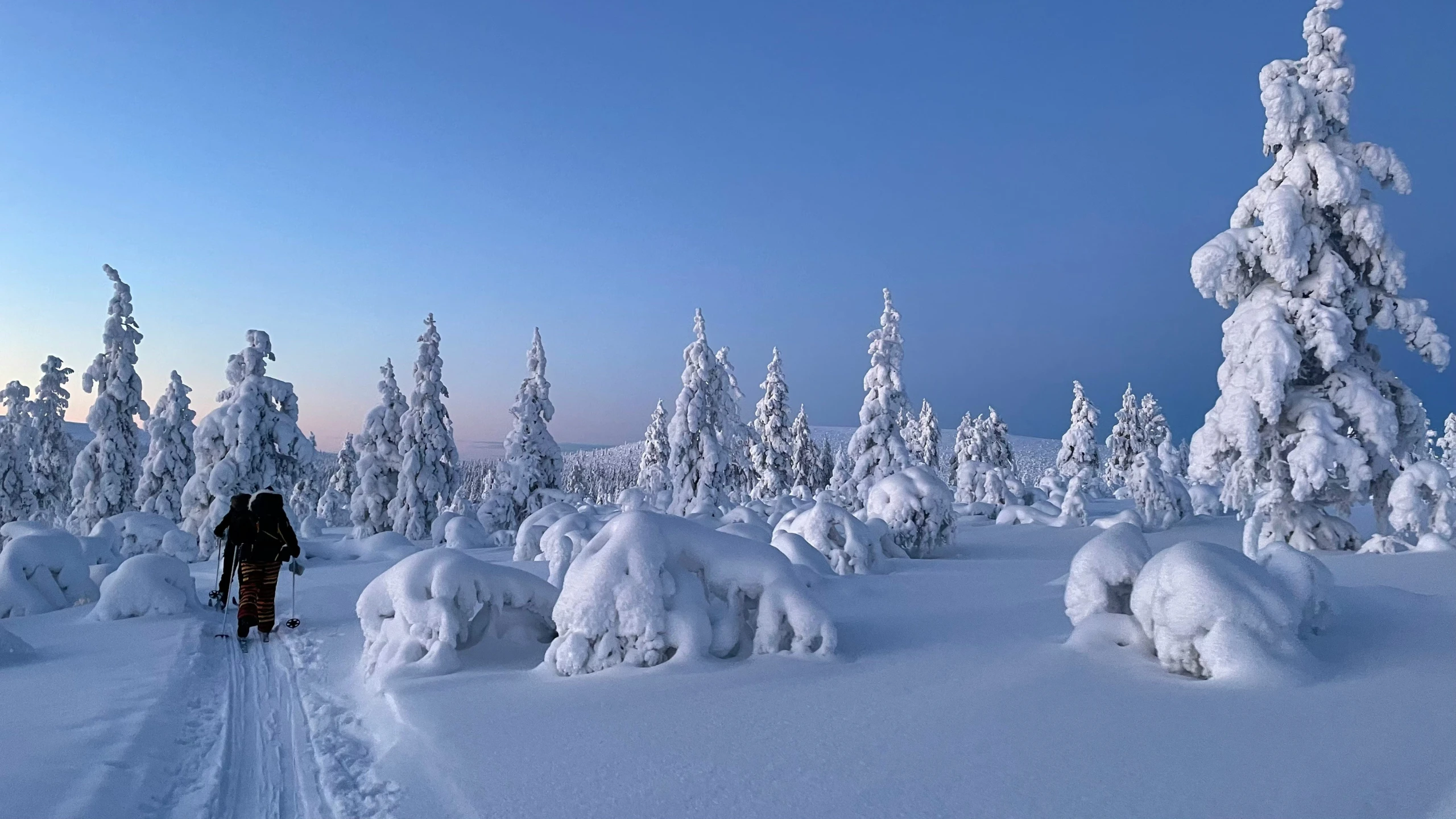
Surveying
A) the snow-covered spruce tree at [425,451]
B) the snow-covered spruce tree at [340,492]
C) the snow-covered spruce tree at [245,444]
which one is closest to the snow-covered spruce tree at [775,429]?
the snow-covered spruce tree at [425,451]

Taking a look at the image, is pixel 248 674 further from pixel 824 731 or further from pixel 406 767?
pixel 824 731

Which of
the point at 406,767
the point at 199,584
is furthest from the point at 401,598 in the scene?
the point at 199,584

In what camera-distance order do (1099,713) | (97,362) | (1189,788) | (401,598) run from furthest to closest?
(97,362) < (401,598) < (1099,713) < (1189,788)

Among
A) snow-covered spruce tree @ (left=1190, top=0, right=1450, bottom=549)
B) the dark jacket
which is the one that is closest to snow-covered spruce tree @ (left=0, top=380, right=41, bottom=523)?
the dark jacket

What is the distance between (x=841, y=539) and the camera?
48.0 ft

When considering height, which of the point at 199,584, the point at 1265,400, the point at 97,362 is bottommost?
the point at 199,584

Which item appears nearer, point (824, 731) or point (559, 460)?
point (824, 731)

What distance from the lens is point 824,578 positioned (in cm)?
1171

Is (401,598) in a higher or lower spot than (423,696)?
higher

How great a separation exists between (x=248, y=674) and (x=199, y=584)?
11361 mm

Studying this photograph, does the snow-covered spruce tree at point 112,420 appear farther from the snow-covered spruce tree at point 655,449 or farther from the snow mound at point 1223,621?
the snow mound at point 1223,621

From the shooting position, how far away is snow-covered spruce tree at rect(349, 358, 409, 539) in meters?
32.5

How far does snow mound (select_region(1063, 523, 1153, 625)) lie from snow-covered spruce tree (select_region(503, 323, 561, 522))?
1183 inches

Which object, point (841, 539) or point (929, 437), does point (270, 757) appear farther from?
point (929, 437)
